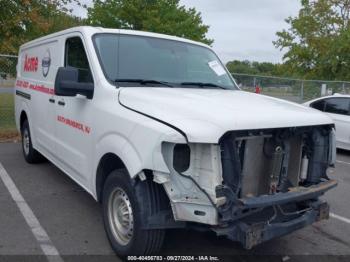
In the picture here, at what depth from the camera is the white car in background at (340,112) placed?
1041 centimetres

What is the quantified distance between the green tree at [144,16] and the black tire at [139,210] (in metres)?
20.7

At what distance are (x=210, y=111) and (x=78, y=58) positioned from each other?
2.20 m

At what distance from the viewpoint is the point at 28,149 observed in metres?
7.54

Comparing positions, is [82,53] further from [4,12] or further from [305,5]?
[305,5]

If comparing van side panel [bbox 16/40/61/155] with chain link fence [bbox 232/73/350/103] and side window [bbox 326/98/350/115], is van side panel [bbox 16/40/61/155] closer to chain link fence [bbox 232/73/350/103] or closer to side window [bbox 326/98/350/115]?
side window [bbox 326/98/350/115]

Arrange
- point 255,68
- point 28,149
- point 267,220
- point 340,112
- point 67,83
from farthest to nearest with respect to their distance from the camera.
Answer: point 255,68, point 340,112, point 28,149, point 67,83, point 267,220

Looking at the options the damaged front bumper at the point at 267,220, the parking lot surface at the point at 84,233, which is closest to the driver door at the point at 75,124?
the parking lot surface at the point at 84,233

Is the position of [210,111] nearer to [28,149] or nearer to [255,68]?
[28,149]

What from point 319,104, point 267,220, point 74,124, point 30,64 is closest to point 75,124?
point 74,124

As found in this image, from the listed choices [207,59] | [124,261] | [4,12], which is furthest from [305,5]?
[124,261]

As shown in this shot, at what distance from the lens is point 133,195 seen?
3.62 metres

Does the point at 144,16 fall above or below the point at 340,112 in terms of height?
above

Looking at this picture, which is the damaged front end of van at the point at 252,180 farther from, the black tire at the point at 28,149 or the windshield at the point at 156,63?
the black tire at the point at 28,149

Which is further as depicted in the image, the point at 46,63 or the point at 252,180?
the point at 46,63
